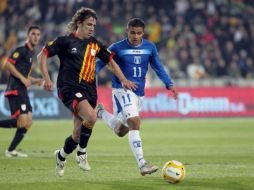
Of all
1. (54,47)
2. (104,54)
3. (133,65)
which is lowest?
(133,65)

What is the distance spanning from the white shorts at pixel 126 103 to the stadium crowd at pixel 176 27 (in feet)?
51.5

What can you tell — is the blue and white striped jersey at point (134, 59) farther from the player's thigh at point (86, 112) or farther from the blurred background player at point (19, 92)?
the blurred background player at point (19, 92)

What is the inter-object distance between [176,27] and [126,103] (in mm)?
19890

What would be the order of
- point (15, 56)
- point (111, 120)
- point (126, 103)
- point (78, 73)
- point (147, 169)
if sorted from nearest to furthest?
1. point (147, 169)
2. point (78, 73)
3. point (126, 103)
4. point (111, 120)
5. point (15, 56)

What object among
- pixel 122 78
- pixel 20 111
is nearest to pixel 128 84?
pixel 122 78

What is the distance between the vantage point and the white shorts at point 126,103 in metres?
10.8

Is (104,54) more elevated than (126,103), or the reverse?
(104,54)

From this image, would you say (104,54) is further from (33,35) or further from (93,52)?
(33,35)

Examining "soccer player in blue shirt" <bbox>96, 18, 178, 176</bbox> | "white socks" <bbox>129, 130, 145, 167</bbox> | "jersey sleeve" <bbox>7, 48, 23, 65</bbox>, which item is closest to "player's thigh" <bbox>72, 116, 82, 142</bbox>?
"soccer player in blue shirt" <bbox>96, 18, 178, 176</bbox>

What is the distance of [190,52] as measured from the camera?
29000 mm

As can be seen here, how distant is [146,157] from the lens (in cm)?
1366

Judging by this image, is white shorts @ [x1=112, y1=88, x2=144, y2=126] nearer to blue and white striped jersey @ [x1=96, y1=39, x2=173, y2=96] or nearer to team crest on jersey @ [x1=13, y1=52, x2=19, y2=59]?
blue and white striped jersey @ [x1=96, y1=39, x2=173, y2=96]

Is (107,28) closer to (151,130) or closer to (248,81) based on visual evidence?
(248,81)

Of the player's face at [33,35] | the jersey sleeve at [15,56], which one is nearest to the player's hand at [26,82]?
the jersey sleeve at [15,56]
